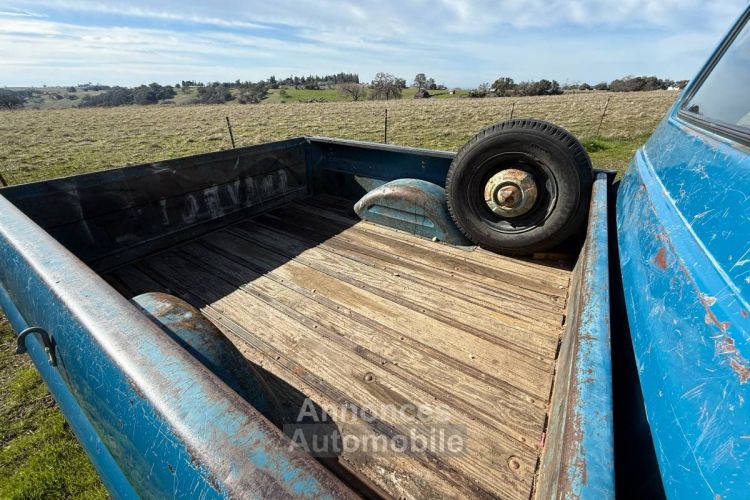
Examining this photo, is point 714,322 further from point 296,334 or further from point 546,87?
point 546,87

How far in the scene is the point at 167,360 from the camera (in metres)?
0.65

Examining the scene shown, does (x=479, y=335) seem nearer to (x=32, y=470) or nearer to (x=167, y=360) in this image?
(x=167, y=360)

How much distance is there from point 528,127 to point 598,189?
77cm

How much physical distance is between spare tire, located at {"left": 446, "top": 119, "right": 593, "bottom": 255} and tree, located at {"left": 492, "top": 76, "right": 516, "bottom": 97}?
175ft

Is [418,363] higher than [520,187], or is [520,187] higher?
[520,187]

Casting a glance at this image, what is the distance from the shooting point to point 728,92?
147cm

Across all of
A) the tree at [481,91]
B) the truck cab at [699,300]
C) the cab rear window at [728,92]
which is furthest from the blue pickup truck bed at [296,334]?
the tree at [481,91]

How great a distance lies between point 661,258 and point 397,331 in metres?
1.37

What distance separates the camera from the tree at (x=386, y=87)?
56.6m

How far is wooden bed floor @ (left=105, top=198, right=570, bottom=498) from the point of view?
1.46 meters

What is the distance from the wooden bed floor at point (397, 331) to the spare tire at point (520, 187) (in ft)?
0.79

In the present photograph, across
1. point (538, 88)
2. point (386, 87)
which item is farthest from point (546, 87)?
point (386, 87)

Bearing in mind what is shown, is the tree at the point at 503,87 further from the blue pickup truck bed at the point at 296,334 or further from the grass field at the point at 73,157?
the blue pickup truck bed at the point at 296,334

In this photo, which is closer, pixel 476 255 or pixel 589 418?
pixel 589 418
